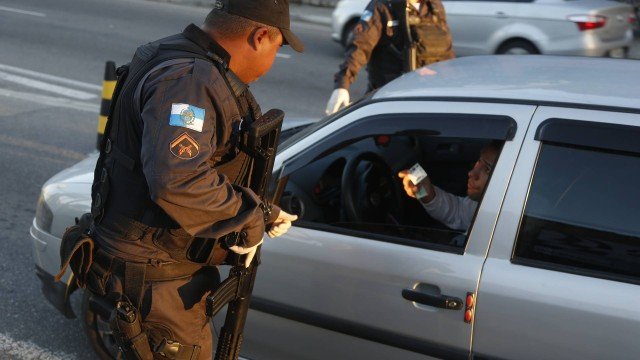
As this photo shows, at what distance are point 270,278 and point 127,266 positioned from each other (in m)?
0.79

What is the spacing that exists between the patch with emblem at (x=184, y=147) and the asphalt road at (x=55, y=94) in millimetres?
2170

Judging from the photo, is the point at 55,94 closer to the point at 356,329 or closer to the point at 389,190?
the point at 389,190

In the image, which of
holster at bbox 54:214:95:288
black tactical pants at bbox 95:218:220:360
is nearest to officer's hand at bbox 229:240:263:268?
black tactical pants at bbox 95:218:220:360

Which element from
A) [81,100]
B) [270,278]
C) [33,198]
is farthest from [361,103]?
[81,100]

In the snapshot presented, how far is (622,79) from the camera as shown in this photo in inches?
121

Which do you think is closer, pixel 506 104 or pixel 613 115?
pixel 613 115

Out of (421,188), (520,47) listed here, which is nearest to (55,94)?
(520,47)

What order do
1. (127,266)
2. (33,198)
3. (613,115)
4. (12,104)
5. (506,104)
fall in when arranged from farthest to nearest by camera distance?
(12,104), (33,198), (506,104), (613,115), (127,266)

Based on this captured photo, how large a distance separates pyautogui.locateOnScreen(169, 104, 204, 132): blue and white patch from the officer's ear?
1.07 feet

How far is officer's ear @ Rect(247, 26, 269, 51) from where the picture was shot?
8.14 feet

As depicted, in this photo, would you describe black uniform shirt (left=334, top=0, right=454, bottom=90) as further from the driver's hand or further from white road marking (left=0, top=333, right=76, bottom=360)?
white road marking (left=0, top=333, right=76, bottom=360)

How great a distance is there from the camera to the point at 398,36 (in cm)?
517

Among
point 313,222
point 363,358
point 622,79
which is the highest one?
point 622,79

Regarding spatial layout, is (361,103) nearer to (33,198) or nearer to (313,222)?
(313,222)
